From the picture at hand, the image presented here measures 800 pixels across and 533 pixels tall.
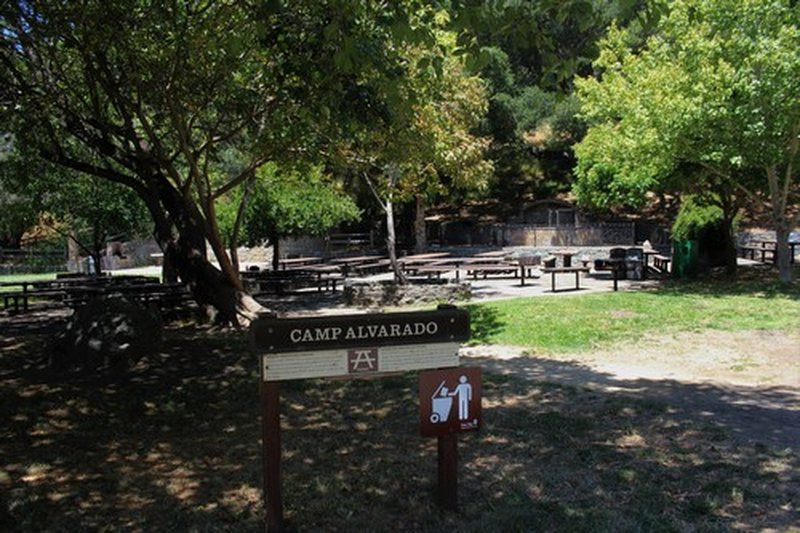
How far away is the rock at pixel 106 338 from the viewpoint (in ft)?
26.1

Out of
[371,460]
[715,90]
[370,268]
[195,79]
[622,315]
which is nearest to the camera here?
[371,460]

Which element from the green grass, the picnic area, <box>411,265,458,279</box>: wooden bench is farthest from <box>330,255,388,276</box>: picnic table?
the green grass

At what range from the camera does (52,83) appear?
10750mm

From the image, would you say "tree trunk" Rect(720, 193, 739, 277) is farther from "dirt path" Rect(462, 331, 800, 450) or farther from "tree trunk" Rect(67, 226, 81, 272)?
"tree trunk" Rect(67, 226, 81, 272)

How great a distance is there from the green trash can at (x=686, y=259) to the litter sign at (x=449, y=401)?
17722 mm

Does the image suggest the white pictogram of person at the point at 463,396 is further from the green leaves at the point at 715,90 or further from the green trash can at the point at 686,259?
the green trash can at the point at 686,259

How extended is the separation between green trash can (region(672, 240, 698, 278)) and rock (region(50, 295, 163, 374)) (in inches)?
639

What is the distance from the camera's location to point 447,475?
4.23 m

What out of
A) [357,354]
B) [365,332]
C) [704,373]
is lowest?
[704,373]

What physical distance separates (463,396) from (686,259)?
58.8 feet

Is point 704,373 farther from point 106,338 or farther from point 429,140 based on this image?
point 106,338

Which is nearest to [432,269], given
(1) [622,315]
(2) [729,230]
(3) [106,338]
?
(1) [622,315]

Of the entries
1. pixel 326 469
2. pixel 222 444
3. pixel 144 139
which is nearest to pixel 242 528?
pixel 326 469

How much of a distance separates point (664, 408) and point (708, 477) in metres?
1.85
